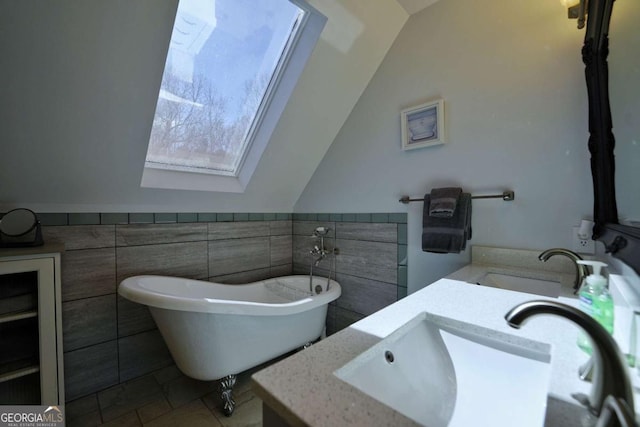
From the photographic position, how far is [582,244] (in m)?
1.30

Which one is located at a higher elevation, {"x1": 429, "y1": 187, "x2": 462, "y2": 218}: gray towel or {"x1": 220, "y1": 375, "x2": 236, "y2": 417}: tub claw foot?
{"x1": 429, "y1": 187, "x2": 462, "y2": 218}: gray towel

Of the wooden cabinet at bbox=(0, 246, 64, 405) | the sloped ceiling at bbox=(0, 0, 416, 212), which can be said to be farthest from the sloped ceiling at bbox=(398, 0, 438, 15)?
the wooden cabinet at bbox=(0, 246, 64, 405)

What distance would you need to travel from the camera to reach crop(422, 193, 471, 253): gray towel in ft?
5.11

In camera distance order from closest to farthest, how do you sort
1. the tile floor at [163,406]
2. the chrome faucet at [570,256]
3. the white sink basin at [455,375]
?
1. the white sink basin at [455,375]
2. the chrome faucet at [570,256]
3. the tile floor at [163,406]

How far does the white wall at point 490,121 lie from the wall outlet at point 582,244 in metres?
0.03

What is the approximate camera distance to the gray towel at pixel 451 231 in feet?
5.11

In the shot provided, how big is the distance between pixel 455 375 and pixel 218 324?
3.95 ft

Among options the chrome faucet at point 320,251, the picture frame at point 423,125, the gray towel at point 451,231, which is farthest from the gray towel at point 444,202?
the chrome faucet at point 320,251

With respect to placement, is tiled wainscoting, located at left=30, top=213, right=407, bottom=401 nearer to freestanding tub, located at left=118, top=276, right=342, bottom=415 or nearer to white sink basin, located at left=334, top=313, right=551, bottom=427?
freestanding tub, located at left=118, top=276, right=342, bottom=415

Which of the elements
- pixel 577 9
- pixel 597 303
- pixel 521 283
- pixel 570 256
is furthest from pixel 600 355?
pixel 577 9

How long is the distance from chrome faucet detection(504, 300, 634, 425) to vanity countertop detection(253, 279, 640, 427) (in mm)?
78

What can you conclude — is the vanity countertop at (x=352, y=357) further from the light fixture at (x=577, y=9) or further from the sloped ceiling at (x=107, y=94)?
the sloped ceiling at (x=107, y=94)

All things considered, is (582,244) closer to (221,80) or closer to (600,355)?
(600,355)

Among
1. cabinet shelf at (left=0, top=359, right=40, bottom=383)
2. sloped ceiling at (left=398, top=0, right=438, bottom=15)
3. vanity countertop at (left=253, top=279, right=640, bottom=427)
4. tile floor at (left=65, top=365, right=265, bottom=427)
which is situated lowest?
tile floor at (left=65, top=365, right=265, bottom=427)
